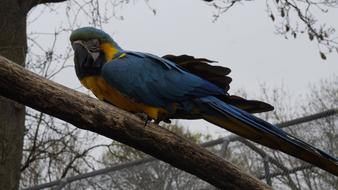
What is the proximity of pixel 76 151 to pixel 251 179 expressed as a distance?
4.28 m

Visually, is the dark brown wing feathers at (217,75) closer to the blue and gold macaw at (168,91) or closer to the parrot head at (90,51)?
the blue and gold macaw at (168,91)

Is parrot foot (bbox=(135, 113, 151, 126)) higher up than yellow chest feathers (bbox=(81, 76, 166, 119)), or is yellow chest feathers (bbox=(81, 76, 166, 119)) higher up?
yellow chest feathers (bbox=(81, 76, 166, 119))

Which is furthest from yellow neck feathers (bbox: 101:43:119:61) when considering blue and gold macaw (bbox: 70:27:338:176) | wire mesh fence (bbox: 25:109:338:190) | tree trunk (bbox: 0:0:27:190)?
tree trunk (bbox: 0:0:27:190)

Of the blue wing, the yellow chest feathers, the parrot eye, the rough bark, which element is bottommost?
the rough bark

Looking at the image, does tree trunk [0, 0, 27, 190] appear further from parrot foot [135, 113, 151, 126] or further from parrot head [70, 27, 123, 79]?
parrot foot [135, 113, 151, 126]

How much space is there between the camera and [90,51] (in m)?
2.37

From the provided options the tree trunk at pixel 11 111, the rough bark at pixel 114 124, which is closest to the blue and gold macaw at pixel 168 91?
the rough bark at pixel 114 124

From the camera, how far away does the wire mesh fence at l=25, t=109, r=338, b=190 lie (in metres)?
3.29

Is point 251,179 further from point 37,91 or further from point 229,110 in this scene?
point 37,91

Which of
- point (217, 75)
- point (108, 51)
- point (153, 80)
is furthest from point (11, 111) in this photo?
point (217, 75)

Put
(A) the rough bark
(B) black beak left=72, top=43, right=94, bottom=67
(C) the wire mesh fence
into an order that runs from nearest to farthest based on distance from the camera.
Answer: (A) the rough bark → (B) black beak left=72, top=43, right=94, bottom=67 → (C) the wire mesh fence

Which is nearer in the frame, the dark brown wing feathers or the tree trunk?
the dark brown wing feathers

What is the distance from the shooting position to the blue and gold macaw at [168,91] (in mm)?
2277

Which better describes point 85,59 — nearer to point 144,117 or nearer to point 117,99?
point 117,99
